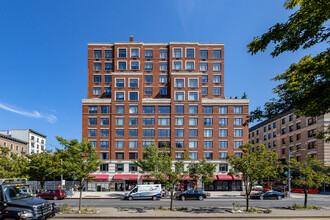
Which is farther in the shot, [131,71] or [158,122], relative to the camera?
[131,71]

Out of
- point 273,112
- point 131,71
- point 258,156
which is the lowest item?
point 258,156

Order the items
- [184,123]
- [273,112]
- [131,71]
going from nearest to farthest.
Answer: [273,112] → [184,123] → [131,71]

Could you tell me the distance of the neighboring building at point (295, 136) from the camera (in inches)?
2239

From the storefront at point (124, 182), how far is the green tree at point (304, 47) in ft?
154

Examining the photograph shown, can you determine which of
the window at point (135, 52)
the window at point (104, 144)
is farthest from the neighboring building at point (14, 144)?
the window at point (135, 52)

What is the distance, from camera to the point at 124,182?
54969 mm

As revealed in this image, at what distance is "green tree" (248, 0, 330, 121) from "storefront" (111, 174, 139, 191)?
46876mm

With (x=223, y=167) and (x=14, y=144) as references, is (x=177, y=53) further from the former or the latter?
(x=14, y=144)

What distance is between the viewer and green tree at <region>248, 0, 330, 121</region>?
8787mm

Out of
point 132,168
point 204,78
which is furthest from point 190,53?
point 132,168

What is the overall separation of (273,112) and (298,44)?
9.57ft

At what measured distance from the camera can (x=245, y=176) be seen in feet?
72.5

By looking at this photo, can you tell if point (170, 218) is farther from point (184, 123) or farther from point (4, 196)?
point (184, 123)

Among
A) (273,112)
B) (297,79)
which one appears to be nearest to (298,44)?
(297,79)
